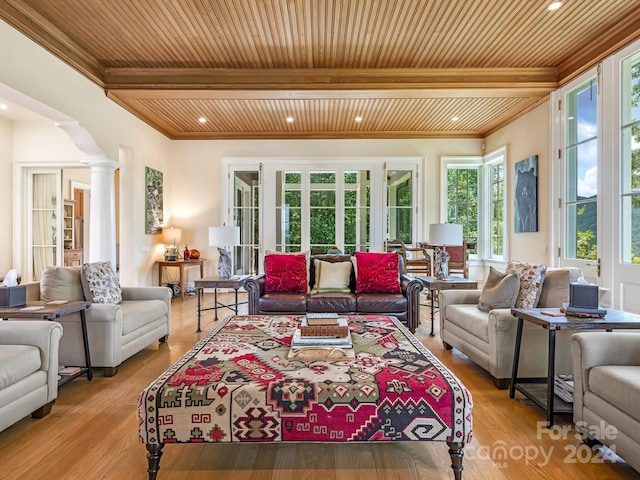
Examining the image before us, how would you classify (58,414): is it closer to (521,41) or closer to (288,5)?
(288,5)

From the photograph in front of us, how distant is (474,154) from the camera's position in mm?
7160

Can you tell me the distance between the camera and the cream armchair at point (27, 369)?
6.66 feet

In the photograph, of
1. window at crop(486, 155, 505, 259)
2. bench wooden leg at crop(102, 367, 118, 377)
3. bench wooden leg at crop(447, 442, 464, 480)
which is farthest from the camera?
window at crop(486, 155, 505, 259)

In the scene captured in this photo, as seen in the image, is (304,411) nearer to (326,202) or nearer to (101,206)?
(101,206)

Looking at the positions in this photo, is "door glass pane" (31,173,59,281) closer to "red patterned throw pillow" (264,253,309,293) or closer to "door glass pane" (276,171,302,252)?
"door glass pane" (276,171,302,252)

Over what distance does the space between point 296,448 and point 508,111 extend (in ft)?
18.7

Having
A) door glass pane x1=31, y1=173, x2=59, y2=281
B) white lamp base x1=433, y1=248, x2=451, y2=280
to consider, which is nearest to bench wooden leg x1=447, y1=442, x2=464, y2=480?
white lamp base x1=433, y1=248, x2=451, y2=280

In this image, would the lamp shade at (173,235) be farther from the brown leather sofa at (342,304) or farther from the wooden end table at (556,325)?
the wooden end table at (556,325)

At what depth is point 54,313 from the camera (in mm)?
2537

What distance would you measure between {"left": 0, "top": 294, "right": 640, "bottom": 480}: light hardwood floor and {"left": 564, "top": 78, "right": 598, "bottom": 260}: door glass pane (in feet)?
8.91

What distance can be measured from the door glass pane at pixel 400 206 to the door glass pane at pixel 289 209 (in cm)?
171

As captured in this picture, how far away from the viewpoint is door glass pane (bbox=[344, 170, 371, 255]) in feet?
23.9

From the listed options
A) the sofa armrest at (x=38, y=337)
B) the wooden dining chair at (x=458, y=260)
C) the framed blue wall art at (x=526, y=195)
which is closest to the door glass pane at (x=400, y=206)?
the wooden dining chair at (x=458, y=260)

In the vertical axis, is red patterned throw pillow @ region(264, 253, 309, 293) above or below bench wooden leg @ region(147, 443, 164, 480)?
above
